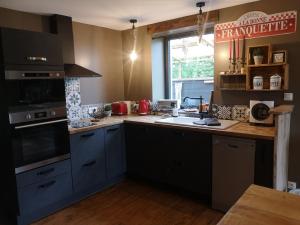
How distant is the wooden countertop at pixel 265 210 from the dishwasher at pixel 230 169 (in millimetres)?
Answer: 1221

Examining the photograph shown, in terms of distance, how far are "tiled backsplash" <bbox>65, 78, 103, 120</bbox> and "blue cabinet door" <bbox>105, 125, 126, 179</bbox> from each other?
0.60 m

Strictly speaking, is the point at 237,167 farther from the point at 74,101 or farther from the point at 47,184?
the point at 74,101

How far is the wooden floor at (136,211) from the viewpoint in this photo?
2432 millimetres

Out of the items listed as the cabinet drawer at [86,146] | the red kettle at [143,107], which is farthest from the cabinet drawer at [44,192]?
the red kettle at [143,107]

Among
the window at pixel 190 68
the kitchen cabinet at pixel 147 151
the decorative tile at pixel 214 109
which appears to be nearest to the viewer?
the kitchen cabinet at pixel 147 151

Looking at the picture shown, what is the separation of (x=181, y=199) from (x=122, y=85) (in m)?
2.11

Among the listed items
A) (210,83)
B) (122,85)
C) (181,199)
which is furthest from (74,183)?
(210,83)

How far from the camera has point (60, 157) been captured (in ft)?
8.59

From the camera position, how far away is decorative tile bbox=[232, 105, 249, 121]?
2.87 meters

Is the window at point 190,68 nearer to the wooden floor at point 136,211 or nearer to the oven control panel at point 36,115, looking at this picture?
the wooden floor at point 136,211

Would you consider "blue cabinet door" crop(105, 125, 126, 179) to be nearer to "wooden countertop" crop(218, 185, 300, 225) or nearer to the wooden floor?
the wooden floor

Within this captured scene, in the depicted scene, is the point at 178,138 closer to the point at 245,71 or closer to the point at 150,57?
the point at 245,71

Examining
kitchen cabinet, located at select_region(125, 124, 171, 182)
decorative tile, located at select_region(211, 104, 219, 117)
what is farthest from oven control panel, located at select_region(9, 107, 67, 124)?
decorative tile, located at select_region(211, 104, 219, 117)

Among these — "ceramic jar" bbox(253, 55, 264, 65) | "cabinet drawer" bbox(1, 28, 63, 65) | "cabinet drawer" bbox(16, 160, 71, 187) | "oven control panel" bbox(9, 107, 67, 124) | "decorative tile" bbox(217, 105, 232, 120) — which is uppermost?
"cabinet drawer" bbox(1, 28, 63, 65)
